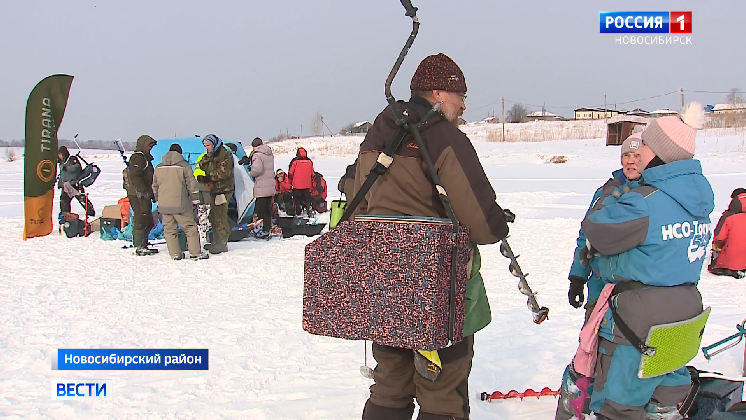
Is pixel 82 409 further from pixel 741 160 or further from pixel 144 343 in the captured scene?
pixel 741 160

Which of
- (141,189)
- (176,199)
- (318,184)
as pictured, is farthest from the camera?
(318,184)

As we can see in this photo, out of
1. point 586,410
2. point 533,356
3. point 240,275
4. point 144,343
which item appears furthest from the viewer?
point 240,275

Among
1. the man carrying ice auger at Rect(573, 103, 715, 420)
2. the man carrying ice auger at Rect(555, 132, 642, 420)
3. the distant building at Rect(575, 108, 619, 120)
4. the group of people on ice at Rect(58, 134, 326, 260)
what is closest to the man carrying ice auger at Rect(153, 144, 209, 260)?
the group of people on ice at Rect(58, 134, 326, 260)

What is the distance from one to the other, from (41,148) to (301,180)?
4698 mm

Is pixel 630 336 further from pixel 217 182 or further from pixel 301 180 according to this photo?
pixel 301 180

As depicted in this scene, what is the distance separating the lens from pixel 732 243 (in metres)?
5.83

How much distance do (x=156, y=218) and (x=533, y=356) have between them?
737cm

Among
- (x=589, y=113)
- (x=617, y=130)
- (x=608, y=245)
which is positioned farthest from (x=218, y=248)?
(x=589, y=113)

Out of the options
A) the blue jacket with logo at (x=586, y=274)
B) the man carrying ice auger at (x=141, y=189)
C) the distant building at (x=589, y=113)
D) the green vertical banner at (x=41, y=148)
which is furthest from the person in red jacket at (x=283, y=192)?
the distant building at (x=589, y=113)

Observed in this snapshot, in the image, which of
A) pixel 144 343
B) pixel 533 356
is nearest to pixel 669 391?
pixel 533 356

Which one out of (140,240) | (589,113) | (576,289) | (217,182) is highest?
(589,113)

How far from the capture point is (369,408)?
7.63 ft

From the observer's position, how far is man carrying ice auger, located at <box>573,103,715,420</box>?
86.7 inches

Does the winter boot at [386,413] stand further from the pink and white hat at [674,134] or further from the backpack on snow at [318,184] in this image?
the backpack on snow at [318,184]
